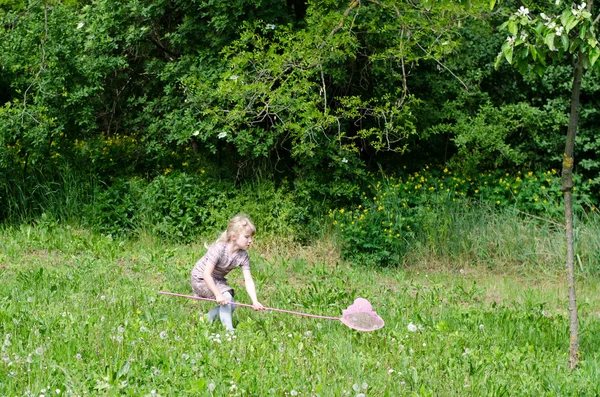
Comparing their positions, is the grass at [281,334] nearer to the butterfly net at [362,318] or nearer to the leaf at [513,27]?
the butterfly net at [362,318]

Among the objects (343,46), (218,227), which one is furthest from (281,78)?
(218,227)

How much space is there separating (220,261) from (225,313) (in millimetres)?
412

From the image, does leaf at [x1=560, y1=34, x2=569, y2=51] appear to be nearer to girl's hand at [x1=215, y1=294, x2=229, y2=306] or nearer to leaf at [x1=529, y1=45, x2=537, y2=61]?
leaf at [x1=529, y1=45, x2=537, y2=61]

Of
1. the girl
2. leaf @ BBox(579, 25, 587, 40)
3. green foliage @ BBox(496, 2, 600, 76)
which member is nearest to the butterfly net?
the girl

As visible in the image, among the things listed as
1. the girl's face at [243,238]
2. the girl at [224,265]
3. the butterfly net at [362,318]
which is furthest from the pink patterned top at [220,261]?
the butterfly net at [362,318]

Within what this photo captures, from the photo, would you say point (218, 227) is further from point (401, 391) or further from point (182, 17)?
point (401, 391)

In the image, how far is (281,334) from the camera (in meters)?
5.97

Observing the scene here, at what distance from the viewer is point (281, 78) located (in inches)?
382

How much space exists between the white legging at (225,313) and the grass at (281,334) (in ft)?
0.32

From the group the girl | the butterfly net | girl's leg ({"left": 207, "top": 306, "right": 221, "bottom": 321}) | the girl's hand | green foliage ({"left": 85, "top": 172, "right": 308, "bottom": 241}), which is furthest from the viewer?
green foliage ({"left": 85, "top": 172, "right": 308, "bottom": 241})

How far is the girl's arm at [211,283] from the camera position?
610cm

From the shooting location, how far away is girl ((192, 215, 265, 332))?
623 centimetres

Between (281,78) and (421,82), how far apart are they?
2.30m

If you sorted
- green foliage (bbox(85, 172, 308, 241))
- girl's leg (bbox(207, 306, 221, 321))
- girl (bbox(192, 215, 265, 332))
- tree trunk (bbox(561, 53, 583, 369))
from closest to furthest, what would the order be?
tree trunk (bbox(561, 53, 583, 369)) → girl (bbox(192, 215, 265, 332)) → girl's leg (bbox(207, 306, 221, 321)) → green foliage (bbox(85, 172, 308, 241))
